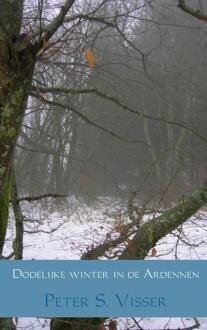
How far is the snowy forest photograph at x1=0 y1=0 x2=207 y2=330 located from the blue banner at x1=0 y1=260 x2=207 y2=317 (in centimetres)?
19

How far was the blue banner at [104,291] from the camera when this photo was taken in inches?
106

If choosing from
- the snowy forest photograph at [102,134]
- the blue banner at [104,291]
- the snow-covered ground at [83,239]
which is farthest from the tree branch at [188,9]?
the snow-covered ground at [83,239]

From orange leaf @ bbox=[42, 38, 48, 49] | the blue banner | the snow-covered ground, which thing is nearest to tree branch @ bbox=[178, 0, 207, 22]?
orange leaf @ bbox=[42, 38, 48, 49]

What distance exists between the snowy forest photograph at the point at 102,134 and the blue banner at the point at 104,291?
186mm

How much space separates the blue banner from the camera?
8.84 ft

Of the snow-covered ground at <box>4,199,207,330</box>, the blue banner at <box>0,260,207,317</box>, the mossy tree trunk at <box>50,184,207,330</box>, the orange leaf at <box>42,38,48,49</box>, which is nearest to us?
the orange leaf at <box>42,38,48,49</box>

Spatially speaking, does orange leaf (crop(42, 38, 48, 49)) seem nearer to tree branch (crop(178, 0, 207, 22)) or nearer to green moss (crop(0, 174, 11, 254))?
tree branch (crop(178, 0, 207, 22))

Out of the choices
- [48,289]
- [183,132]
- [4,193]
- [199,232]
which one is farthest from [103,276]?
[183,132]

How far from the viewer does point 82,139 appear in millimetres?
21781

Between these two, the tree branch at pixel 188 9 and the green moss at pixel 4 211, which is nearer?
the tree branch at pixel 188 9

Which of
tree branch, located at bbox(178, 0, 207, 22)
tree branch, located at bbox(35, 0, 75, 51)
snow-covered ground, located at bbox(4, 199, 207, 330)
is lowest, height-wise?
snow-covered ground, located at bbox(4, 199, 207, 330)

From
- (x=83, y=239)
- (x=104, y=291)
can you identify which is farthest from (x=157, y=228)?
(x=83, y=239)

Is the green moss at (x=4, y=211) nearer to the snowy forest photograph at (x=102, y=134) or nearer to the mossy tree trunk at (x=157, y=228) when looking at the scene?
the snowy forest photograph at (x=102, y=134)

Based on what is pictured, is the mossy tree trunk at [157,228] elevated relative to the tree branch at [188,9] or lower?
lower
